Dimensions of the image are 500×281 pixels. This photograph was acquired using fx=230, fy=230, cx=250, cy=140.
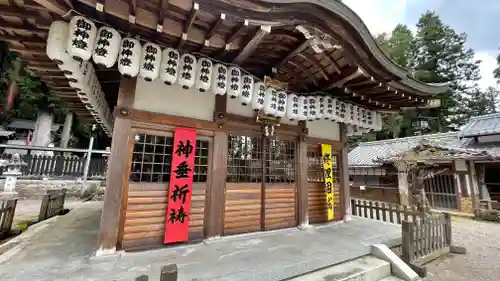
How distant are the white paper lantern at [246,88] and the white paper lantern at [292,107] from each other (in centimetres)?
125

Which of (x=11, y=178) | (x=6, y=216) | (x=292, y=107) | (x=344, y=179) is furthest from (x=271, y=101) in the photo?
(x=11, y=178)

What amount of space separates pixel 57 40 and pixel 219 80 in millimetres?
2522

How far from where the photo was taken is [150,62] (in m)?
3.91

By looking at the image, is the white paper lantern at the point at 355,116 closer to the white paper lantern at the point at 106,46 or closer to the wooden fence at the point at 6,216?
the white paper lantern at the point at 106,46

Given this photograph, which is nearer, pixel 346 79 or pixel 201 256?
pixel 201 256

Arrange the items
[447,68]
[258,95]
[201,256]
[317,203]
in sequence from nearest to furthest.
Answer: [201,256] < [258,95] < [317,203] < [447,68]

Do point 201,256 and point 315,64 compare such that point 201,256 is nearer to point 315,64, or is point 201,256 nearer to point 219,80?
point 219,80

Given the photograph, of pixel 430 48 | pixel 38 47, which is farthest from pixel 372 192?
pixel 430 48

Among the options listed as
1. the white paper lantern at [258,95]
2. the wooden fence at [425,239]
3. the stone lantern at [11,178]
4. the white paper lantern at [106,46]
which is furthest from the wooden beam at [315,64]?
the stone lantern at [11,178]

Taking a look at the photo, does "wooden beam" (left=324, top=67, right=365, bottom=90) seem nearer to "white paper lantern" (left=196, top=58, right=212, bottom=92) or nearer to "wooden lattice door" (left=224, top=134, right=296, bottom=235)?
"wooden lattice door" (left=224, top=134, right=296, bottom=235)

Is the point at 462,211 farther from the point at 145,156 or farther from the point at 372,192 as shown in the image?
the point at 145,156

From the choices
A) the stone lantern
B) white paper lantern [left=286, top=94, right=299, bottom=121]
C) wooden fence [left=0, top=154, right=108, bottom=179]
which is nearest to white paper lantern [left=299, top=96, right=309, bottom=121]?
white paper lantern [left=286, top=94, right=299, bottom=121]

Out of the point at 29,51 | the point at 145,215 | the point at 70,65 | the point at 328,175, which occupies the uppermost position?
the point at 29,51

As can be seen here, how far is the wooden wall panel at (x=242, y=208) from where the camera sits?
5.45 m
